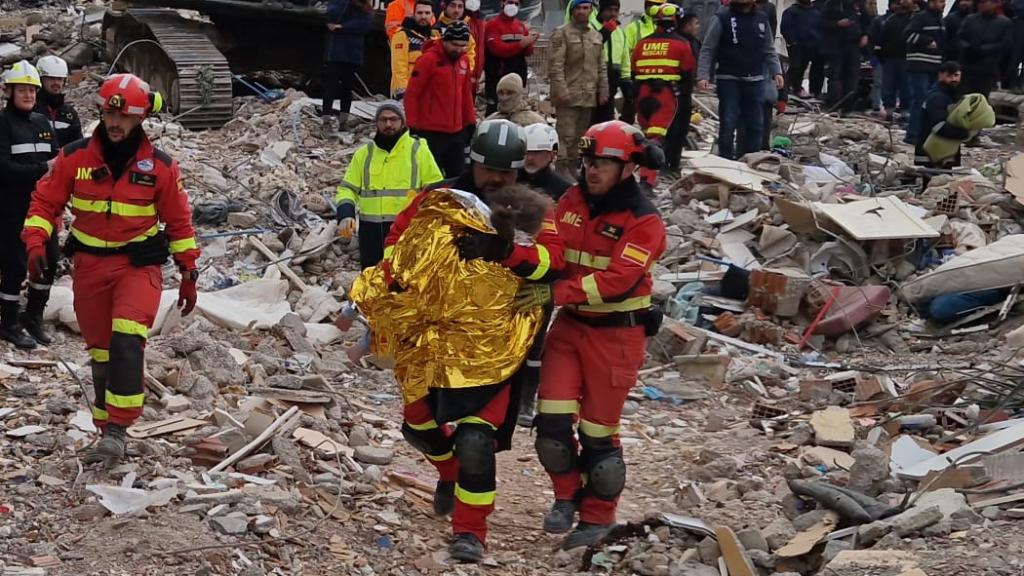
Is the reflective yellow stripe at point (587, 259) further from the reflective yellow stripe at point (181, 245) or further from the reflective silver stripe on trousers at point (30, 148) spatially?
the reflective silver stripe on trousers at point (30, 148)

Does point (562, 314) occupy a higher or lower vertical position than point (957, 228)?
higher

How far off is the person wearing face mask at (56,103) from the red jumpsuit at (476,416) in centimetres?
462

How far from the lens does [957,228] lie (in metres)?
13.2

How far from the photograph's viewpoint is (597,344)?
21.8ft

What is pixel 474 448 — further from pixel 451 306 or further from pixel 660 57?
pixel 660 57

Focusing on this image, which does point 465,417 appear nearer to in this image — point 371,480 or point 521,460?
point 371,480

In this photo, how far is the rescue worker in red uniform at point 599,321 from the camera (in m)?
6.58

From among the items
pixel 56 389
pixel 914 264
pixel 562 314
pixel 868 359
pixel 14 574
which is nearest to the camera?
pixel 14 574

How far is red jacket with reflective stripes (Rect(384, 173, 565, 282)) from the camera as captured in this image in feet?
20.6

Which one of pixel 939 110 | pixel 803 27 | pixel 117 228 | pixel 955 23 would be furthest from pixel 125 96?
pixel 803 27

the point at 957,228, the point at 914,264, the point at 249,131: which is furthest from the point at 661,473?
the point at 249,131

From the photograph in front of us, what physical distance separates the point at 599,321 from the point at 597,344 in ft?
0.34

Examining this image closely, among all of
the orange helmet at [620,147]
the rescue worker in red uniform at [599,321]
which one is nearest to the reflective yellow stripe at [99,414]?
the rescue worker in red uniform at [599,321]

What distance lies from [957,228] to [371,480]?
7.54 metres
